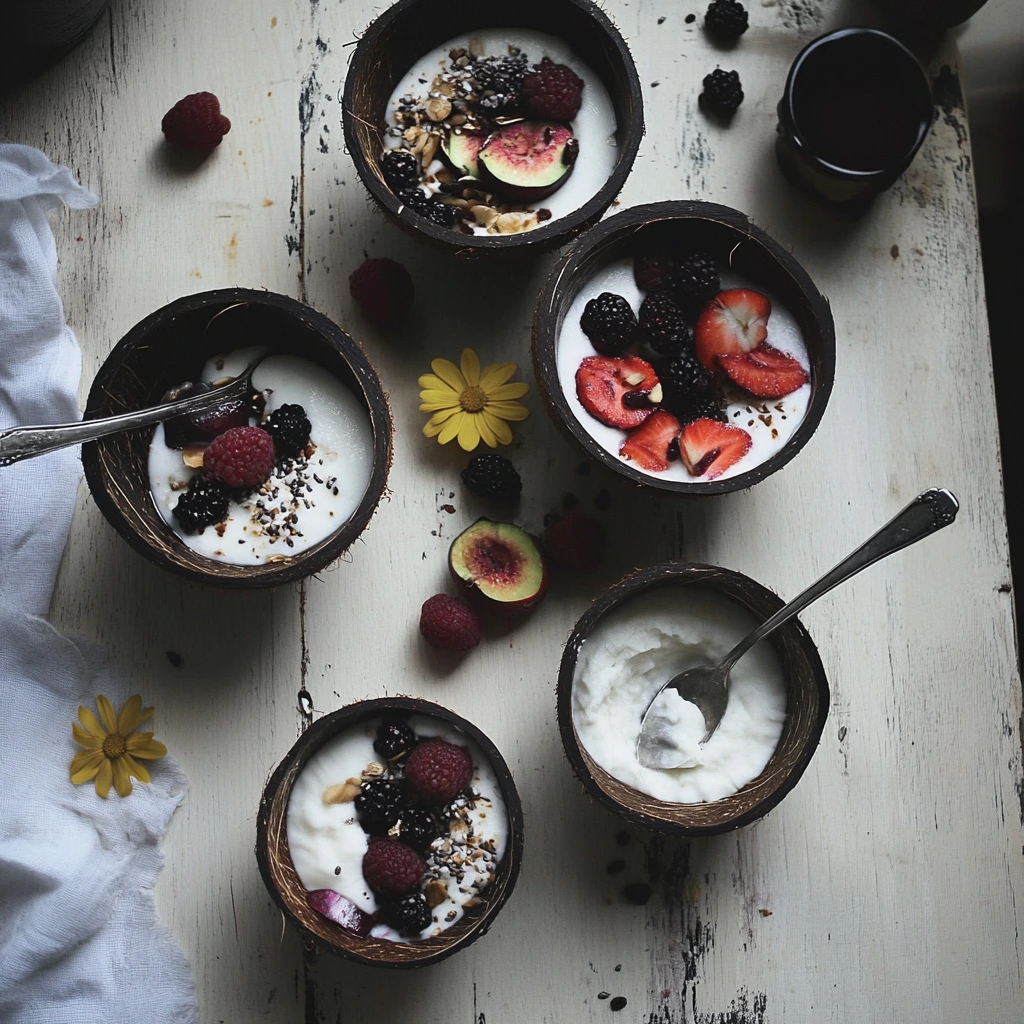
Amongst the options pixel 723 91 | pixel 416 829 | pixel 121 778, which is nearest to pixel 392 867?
pixel 416 829

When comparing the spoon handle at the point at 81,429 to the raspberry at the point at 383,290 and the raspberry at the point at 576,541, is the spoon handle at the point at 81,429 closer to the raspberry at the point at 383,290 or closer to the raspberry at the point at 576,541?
the raspberry at the point at 383,290

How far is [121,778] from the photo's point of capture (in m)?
1.66

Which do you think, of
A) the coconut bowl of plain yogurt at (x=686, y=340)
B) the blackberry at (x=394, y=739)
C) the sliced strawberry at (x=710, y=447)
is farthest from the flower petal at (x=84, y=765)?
the sliced strawberry at (x=710, y=447)

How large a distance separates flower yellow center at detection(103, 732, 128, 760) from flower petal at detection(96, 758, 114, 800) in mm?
12

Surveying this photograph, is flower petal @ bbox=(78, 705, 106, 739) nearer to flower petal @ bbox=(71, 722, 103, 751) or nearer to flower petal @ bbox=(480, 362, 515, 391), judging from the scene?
flower petal @ bbox=(71, 722, 103, 751)

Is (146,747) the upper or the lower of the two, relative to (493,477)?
lower

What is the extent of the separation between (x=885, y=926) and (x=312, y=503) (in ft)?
3.52

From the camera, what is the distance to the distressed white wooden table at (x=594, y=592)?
1.67m

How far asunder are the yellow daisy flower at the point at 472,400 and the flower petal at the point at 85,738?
2.21 ft

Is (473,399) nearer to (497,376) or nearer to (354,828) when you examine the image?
(497,376)

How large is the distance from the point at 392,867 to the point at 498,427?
66 cm

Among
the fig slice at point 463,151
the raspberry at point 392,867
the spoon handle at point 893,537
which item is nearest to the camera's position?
the spoon handle at point 893,537


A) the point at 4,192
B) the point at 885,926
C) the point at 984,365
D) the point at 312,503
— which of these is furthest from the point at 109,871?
the point at 984,365

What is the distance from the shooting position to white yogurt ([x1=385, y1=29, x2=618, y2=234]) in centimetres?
173
